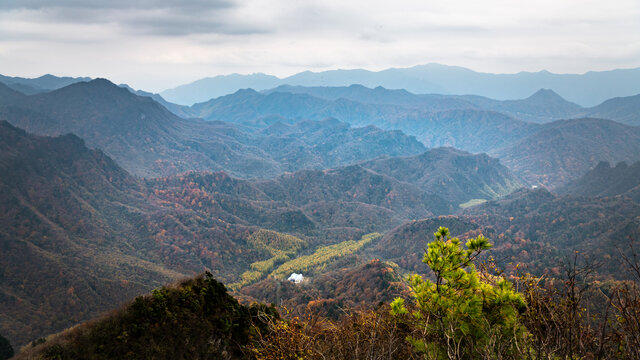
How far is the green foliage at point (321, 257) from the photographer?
455 feet

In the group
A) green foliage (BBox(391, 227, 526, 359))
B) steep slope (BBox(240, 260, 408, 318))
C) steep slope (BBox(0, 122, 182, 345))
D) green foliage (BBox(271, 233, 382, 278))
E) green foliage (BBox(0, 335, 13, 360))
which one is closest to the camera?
green foliage (BBox(391, 227, 526, 359))

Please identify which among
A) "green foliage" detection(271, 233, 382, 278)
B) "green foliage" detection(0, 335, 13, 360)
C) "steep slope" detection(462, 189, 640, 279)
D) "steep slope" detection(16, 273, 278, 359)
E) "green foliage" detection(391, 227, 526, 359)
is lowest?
"green foliage" detection(271, 233, 382, 278)

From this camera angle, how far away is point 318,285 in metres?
98.4

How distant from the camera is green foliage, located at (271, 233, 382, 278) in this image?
455 feet

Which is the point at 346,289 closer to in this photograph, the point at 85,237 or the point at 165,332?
the point at 165,332

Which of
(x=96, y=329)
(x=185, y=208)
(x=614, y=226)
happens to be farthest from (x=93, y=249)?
(x=614, y=226)

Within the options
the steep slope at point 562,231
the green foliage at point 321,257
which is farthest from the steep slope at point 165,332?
the green foliage at point 321,257

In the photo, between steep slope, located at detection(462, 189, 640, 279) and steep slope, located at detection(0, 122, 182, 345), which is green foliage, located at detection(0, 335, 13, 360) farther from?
steep slope, located at detection(462, 189, 640, 279)

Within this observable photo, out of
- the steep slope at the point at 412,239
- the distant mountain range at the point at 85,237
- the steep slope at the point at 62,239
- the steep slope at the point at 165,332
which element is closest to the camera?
the steep slope at the point at 165,332

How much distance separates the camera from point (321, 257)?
152m

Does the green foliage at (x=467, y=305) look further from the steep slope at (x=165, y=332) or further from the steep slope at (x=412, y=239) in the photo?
the steep slope at (x=412, y=239)

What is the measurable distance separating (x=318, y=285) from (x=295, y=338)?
88.0 m

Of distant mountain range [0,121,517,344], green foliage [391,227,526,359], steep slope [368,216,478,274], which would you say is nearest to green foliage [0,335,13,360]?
distant mountain range [0,121,517,344]

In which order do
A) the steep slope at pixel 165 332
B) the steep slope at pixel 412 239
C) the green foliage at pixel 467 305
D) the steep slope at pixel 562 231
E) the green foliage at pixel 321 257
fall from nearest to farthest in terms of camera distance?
the green foliage at pixel 467 305, the steep slope at pixel 165 332, the steep slope at pixel 562 231, the green foliage at pixel 321 257, the steep slope at pixel 412 239
